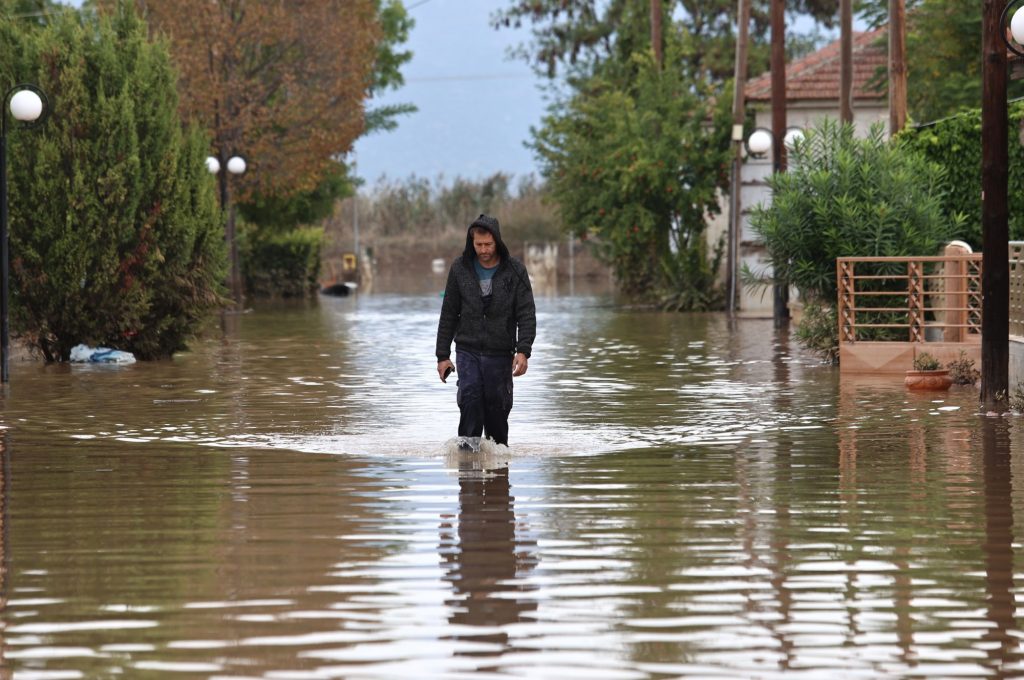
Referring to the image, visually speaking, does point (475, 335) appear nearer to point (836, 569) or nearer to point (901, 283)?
point (836, 569)

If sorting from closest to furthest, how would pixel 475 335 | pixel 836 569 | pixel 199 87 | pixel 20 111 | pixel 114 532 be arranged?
pixel 836 569, pixel 114 532, pixel 475 335, pixel 20 111, pixel 199 87

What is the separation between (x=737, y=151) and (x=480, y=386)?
2727cm

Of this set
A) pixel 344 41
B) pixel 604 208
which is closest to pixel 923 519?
pixel 604 208

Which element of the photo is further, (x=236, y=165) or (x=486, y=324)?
(x=236, y=165)

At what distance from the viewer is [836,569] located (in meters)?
8.77

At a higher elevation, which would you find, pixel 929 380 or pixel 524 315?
pixel 524 315

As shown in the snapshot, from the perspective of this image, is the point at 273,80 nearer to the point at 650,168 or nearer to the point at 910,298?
the point at 650,168

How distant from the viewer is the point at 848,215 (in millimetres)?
22859

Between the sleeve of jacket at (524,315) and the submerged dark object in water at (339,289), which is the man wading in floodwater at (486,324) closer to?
the sleeve of jacket at (524,315)

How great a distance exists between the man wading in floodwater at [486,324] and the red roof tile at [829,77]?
29808 mm

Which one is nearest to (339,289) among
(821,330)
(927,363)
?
(821,330)

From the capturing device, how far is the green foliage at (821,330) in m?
23.7

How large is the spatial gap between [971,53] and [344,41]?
51.3 feet

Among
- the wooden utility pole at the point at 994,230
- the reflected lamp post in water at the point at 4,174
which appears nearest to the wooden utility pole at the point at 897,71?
the wooden utility pole at the point at 994,230
